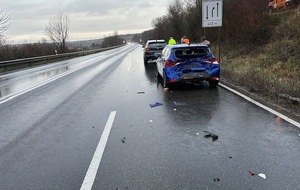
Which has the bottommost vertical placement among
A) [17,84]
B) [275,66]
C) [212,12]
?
[17,84]

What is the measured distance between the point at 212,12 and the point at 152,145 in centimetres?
1228

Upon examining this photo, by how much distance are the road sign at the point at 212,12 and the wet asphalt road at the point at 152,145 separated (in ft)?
25.2

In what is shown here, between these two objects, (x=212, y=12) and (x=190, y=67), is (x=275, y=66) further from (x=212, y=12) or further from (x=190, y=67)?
(x=190, y=67)

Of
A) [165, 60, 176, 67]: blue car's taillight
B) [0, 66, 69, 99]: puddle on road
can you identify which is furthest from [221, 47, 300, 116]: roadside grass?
[0, 66, 69, 99]: puddle on road

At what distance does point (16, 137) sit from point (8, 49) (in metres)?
34.6

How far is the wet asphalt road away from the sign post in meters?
7.67

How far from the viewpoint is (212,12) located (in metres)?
16.5

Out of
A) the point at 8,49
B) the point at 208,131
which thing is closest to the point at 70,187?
the point at 208,131

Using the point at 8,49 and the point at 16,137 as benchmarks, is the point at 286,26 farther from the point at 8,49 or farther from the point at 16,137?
the point at 8,49

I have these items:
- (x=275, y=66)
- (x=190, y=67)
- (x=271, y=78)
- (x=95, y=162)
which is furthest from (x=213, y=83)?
(x=95, y=162)

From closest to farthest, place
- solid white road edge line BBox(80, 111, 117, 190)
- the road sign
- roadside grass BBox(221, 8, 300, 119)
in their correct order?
solid white road edge line BBox(80, 111, 117, 190) → roadside grass BBox(221, 8, 300, 119) → the road sign

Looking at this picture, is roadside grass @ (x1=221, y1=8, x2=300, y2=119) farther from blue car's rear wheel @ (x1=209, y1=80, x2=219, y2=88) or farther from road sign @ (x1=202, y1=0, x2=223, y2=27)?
road sign @ (x1=202, y1=0, x2=223, y2=27)

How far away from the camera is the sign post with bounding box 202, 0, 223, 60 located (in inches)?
639

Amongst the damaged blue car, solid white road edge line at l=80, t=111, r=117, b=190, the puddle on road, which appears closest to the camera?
solid white road edge line at l=80, t=111, r=117, b=190
